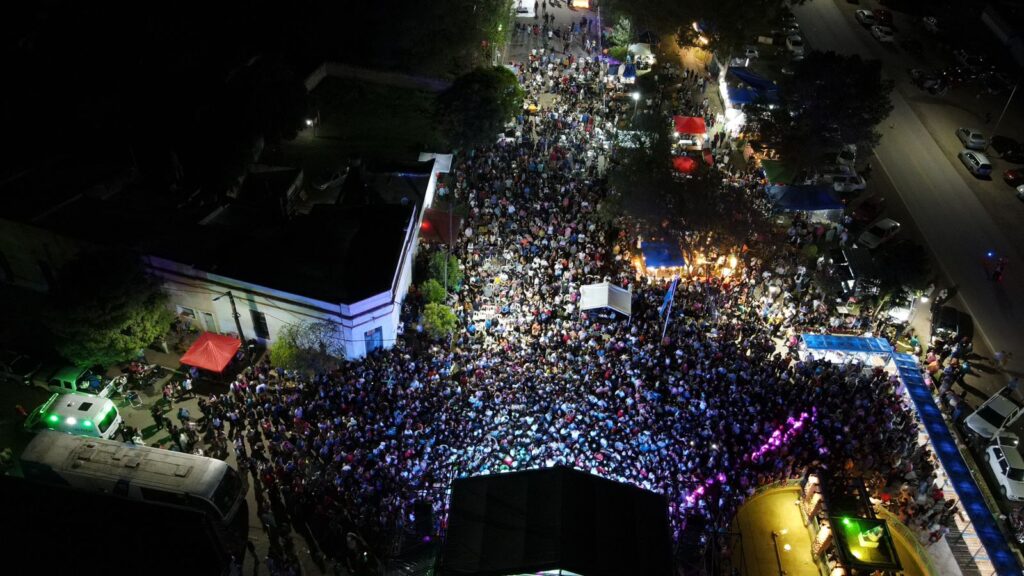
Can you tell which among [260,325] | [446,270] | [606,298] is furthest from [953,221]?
[260,325]

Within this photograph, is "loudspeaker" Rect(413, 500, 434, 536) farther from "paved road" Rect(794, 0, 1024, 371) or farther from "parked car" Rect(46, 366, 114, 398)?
"paved road" Rect(794, 0, 1024, 371)

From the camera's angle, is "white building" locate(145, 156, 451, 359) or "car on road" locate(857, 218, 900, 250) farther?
"car on road" locate(857, 218, 900, 250)

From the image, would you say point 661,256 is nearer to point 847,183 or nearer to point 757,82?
point 847,183

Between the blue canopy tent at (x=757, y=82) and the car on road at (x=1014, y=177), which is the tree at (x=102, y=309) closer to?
the blue canopy tent at (x=757, y=82)

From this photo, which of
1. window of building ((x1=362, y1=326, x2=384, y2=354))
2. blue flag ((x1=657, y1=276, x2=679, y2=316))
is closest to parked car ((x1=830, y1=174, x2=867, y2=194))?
blue flag ((x1=657, y1=276, x2=679, y2=316))

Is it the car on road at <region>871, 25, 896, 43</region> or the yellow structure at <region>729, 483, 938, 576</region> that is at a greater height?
the car on road at <region>871, 25, 896, 43</region>

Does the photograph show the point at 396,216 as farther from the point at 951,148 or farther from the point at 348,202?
the point at 951,148

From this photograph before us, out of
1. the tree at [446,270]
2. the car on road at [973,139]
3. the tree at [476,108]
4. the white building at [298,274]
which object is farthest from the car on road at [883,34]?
the white building at [298,274]
